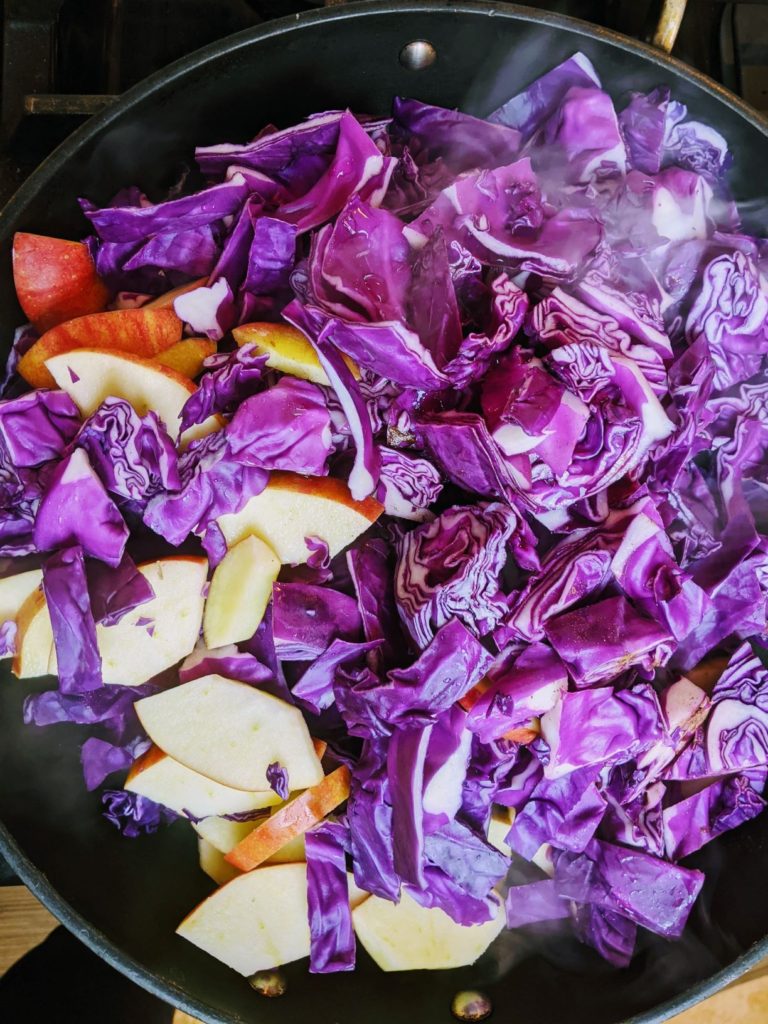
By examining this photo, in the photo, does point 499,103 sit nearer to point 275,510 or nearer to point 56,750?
point 275,510

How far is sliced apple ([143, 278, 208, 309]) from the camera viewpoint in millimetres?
1447

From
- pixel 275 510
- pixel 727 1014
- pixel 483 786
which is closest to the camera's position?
pixel 275 510

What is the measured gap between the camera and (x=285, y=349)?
140cm

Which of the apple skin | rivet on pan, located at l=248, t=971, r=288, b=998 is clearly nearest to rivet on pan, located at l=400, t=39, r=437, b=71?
the apple skin

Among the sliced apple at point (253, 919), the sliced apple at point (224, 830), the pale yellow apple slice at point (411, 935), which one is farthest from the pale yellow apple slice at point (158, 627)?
the pale yellow apple slice at point (411, 935)

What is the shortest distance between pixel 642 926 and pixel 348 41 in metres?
1.50

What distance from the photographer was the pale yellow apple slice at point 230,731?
145 cm

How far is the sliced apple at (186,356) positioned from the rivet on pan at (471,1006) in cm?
110

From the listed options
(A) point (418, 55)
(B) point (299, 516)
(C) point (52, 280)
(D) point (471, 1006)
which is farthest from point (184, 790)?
(A) point (418, 55)

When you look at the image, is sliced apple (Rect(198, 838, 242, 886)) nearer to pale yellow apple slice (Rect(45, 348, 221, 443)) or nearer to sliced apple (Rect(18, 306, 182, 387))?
pale yellow apple slice (Rect(45, 348, 221, 443))

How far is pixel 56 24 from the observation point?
1652 mm

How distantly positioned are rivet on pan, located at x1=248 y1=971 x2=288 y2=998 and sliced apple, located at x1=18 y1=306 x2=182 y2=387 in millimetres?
1022

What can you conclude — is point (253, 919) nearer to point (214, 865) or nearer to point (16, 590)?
point (214, 865)

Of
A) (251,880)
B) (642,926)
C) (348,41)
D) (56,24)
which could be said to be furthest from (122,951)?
(56,24)
